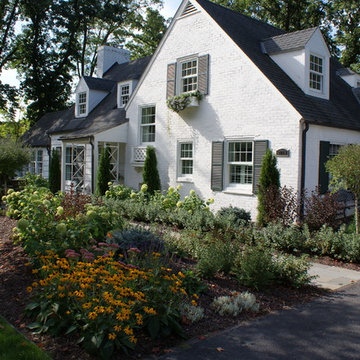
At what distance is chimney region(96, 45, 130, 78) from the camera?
26.1m

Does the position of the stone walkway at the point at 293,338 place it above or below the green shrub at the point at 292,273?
below

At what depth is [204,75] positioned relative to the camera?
1465 cm

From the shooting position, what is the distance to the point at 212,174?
14.2m

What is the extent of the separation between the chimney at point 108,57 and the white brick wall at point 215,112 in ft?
31.9

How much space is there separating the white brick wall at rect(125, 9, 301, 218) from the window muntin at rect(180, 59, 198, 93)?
426 millimetres

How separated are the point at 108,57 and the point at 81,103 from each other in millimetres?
5035

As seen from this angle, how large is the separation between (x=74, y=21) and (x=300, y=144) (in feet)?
78.9

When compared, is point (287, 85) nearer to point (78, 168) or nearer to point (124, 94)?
point (124, 94)

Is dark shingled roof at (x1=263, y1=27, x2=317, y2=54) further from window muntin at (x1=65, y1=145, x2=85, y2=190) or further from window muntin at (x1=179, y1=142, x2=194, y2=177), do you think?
window muntin at (x1=65, y1=145, x2=85, y2=190)

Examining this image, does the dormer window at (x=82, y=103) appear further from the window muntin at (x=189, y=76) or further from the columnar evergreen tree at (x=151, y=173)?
the window muntin at (x=189, y=76)

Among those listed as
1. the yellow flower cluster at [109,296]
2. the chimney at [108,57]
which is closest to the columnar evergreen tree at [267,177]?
the yellow flower cluster at [109,296]

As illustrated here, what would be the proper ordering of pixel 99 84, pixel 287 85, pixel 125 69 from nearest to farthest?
pixel 287 85
pixel 99 84
pixel 125 69

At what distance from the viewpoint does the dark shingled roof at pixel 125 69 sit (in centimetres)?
2231

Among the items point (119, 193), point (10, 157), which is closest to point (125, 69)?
point (10, 157)
